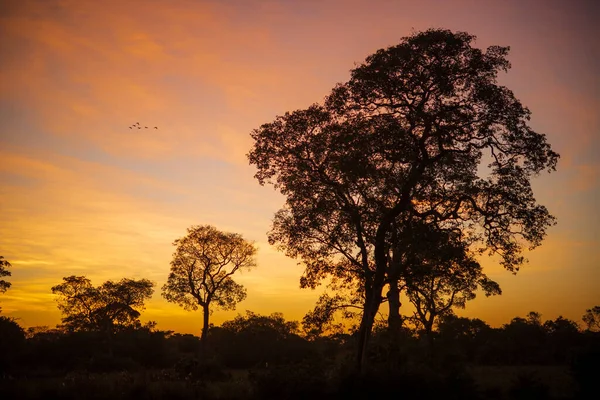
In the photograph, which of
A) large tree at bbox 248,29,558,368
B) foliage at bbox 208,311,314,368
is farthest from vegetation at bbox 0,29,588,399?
foliage at bbox 208,311,314,368

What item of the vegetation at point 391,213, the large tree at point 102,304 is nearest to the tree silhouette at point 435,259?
the vegetation at point 391,213

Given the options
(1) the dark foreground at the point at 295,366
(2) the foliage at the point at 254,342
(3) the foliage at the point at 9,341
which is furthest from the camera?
(2) the foliage at the point at 254,342

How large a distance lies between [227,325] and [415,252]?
5143 cm

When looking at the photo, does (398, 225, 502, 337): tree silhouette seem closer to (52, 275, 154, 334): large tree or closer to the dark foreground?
the dark foreground

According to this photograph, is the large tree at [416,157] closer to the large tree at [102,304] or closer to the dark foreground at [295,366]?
the dark foreground at [295,366]

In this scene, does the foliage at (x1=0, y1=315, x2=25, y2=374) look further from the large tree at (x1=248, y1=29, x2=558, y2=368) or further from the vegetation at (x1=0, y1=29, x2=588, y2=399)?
the large tree at (x1=248, y1=29, x2=558, y2=368)

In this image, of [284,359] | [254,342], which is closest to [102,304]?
[254,342]

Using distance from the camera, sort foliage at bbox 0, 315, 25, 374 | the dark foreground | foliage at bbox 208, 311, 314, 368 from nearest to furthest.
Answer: the dark foreground, foliage at bbox 0, 315, 25, 374, foliage at bbox 208, 311, 314, 368

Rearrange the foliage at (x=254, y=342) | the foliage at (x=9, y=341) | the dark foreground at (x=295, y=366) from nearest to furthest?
the dark foreground at (x=295, y=366), the foliage at (x=9, y=341), the foliage at (x=254, y=342)

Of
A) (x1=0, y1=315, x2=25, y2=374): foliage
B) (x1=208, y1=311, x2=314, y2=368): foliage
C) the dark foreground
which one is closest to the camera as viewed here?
the dark foreground

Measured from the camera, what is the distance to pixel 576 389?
20906 mm

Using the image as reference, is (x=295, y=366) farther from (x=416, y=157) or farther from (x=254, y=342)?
(x=254, y=342)

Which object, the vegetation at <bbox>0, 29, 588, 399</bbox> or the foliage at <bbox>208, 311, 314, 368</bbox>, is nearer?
the vegetation at <bbox>0, 29, 588, 399</bbox>

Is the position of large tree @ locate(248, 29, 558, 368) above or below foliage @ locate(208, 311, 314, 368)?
above
